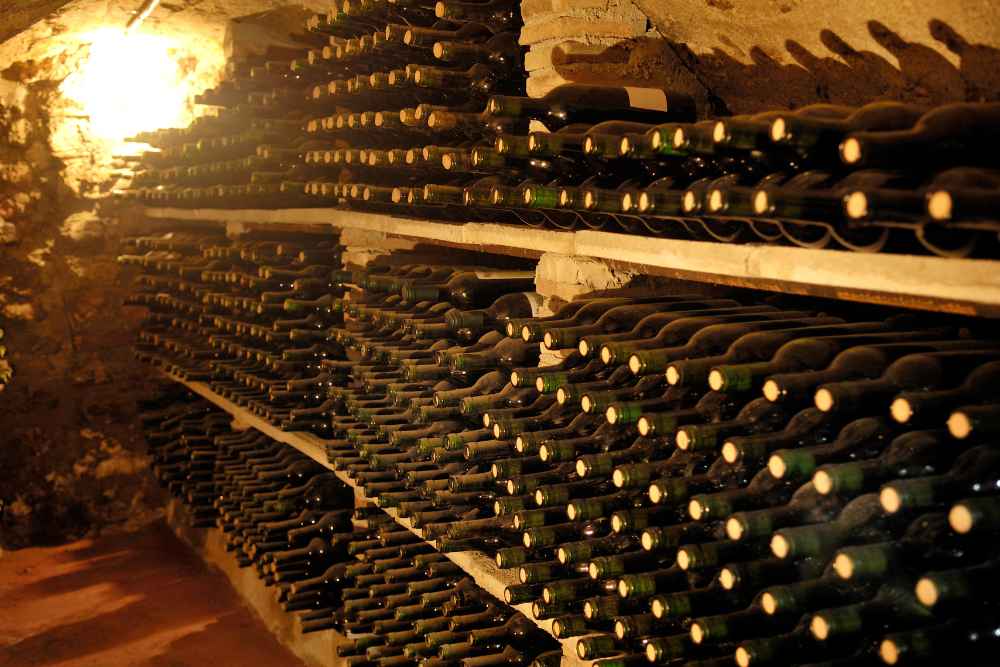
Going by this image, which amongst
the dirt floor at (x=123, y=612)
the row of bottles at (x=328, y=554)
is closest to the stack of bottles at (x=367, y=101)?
the row of bottles at (x=328, y=554)

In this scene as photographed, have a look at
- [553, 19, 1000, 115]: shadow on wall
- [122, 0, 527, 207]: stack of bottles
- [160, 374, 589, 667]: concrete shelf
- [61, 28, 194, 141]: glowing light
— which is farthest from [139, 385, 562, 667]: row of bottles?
[61, 28, 194, 141]: glowing light

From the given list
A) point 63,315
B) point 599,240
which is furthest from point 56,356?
point 599,240

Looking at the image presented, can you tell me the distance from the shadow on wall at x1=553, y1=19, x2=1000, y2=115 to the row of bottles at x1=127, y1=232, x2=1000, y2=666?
0.50 m

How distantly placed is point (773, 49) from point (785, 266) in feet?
2.79

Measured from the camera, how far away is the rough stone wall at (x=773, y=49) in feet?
5.78

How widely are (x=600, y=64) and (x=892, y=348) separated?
1.30 m

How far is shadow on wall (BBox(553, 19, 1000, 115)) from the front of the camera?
1.79 metres

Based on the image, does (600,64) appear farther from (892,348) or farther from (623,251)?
(892,348)

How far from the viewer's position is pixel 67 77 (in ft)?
19.3

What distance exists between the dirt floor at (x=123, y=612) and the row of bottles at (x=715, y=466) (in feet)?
7.27

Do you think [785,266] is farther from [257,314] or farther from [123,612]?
[123,612]

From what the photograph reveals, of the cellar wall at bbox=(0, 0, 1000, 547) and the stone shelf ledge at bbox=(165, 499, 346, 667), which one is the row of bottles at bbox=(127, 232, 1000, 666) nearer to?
the cellar wall at bbox=(0, 0, 1000, 547)

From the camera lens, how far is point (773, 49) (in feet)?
7.22

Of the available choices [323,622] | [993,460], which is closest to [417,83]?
[993,460]
